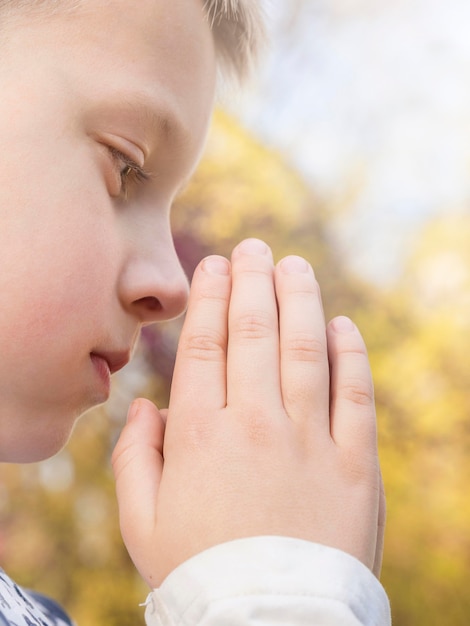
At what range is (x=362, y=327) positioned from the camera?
11.6 feet

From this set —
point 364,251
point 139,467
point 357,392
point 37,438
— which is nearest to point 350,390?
point 357,392

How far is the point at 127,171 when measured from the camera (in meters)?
0.80

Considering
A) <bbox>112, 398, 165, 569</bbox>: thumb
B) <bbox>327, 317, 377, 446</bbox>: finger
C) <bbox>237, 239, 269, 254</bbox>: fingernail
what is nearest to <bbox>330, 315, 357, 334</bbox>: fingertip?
<bbox>327, 317, 377, 446</bbox>: finger

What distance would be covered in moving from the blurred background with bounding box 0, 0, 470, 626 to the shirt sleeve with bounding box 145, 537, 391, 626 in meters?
2.34

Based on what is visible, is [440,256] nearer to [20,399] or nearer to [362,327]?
[362,327]

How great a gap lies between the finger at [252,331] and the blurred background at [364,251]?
84.0 inches

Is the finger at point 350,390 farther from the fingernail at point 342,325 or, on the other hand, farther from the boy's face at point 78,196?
the boy's face at point 78,196

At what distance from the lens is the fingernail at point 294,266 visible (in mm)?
792

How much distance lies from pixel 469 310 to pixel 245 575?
3.21 m

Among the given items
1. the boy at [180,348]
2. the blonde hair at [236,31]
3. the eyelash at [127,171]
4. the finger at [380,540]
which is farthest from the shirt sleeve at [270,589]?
the blonde hair at [236,31]

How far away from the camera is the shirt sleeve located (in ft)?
1.76

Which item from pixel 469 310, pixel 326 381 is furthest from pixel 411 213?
pixel 326 381

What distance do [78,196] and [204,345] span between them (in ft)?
0.65

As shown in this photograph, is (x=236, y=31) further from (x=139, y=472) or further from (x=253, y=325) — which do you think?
(x=139, y=472)
